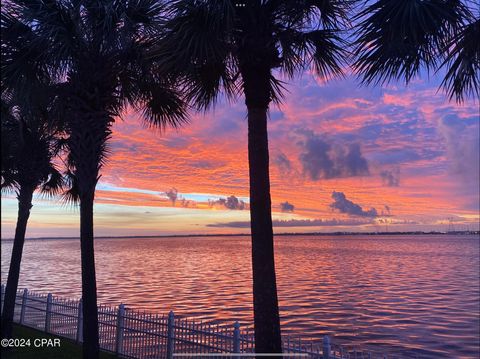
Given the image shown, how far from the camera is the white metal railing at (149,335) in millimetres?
10250

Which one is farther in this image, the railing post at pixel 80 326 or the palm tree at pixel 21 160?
the railing post at pixel 80 326

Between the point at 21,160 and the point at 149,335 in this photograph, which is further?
the point at 21,160

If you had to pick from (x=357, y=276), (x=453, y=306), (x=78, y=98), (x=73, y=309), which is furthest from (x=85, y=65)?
(x=357, y=276)

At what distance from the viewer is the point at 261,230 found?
748 centimetres

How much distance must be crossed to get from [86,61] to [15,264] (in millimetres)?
7130

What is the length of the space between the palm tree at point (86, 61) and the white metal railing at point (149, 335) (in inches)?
92.2

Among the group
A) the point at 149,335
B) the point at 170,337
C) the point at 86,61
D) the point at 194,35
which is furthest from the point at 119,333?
the point at 194,35

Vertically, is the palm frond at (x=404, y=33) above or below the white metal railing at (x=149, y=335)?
above

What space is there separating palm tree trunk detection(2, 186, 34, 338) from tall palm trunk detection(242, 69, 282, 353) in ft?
29.3

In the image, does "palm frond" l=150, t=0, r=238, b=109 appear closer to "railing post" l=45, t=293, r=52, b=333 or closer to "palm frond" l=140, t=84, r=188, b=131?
"palm frond" l=140, t=84, r=188, b=131

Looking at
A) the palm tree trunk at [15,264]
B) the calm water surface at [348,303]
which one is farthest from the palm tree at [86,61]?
the calm water surface at [348,303]

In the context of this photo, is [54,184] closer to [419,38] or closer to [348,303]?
[419,38]

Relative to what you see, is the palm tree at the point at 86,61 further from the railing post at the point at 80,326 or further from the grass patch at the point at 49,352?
the railing post at the point at 80,326

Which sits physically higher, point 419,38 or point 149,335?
point 419,38
